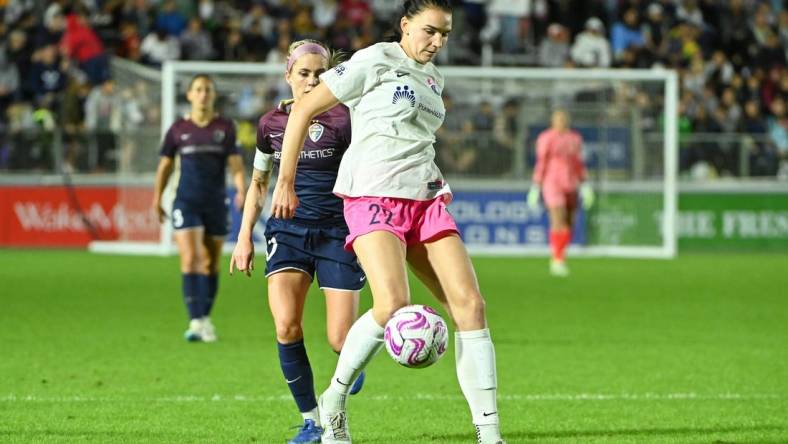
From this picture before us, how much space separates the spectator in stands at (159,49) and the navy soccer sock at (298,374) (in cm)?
2038

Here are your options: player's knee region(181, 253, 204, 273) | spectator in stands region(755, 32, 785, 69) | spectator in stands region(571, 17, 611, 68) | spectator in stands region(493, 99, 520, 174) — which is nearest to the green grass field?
player's knee region(181, 253, 204, 273)

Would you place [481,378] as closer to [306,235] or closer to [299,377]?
[299,377]

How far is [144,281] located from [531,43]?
12973 millimetres

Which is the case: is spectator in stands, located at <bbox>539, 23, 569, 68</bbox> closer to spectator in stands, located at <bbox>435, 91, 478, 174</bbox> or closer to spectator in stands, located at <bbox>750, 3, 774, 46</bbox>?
spectator in stands, located at <bbox>435, 91, 478, 174</bbox>

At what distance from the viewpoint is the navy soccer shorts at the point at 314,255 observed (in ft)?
24.1

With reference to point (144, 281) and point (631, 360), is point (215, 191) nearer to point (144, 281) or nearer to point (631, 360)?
point (631, 360)

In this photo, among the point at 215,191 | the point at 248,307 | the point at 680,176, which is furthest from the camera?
the point at 680,176

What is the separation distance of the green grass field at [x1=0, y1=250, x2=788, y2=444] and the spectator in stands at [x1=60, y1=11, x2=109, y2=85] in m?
8.04

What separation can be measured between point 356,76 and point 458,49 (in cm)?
2160

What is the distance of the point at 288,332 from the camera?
722 centimetres

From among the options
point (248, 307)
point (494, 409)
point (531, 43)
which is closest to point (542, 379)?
point (494, 409)

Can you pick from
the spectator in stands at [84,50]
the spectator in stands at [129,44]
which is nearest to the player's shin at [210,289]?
the spectator in stands at [84,50]

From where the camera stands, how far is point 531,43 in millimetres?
29344

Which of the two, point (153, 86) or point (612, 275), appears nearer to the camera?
point (612, 275)
